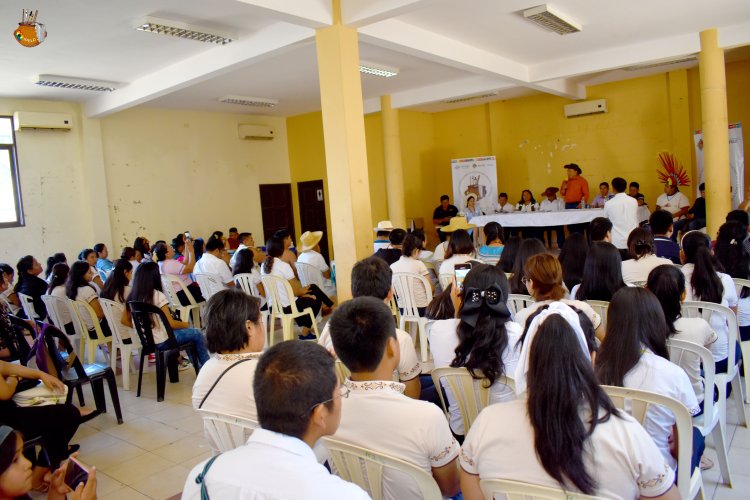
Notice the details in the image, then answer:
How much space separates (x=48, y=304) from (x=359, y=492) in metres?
4.81

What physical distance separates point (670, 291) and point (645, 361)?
0.68m

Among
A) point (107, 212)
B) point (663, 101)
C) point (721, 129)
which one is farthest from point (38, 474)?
point (663, 101)

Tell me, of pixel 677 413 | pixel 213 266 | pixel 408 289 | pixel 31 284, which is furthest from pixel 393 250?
pixel 677 413

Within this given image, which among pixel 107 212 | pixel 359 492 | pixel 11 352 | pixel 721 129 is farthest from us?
pixel 107 212

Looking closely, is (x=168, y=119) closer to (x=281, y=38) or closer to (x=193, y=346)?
(x=281, y=38)

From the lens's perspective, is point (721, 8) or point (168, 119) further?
point (168, 119)

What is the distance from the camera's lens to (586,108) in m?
10.4

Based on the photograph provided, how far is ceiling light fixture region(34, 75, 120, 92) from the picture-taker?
689cm

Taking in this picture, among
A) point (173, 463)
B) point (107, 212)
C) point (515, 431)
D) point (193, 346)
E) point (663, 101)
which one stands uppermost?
point (663, 101)

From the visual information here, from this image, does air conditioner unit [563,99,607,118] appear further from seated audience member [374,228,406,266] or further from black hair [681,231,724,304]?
black hair [681,231,724,304]

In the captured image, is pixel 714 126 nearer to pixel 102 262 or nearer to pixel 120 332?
pixel 120 332

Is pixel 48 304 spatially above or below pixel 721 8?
below

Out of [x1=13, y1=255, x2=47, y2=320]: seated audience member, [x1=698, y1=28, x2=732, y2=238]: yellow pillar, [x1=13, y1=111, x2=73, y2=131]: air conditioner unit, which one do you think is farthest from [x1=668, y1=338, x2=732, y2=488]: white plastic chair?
[x1=13, y1=111, x2=73, y2=131]: air conditioner unit

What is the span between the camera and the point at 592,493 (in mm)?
1320
